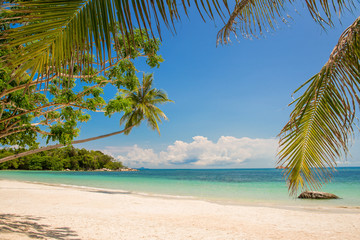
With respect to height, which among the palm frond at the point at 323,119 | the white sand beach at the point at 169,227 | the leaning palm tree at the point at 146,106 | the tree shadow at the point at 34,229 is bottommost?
the white sand beach at the point at 169,227

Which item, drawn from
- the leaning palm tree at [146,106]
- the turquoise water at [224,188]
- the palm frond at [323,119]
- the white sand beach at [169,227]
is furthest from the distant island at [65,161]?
the palm frond at [323,119]

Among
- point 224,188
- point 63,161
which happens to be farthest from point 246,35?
point 63,161

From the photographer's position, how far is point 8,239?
3.37m

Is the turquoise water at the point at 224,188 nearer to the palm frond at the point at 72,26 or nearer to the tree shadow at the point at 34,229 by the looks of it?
the palm frond at the point at 72,26

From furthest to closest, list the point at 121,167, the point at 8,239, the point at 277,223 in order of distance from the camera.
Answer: the point at 121,167, the point at 277,223, the point at 8,239

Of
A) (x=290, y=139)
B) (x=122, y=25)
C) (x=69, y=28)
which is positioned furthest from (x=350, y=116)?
(x=69, y=28)

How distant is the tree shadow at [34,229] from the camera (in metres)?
3.73

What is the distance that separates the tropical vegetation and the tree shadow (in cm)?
5255

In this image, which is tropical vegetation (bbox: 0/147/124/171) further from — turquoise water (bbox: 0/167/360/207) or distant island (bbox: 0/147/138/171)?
turquoise water (bbox: 0/167/360/207)

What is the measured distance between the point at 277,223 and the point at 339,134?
4506 mm

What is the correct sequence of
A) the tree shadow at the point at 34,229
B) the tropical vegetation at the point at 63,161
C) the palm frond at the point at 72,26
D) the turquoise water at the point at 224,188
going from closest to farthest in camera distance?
the palm frond at the point at 72,26 < the tree shadow at the point at 34,229 < the turquoise water at the point at 224,188 < the tropical vegetation at the point at 63,161

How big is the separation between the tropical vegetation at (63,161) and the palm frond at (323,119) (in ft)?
186

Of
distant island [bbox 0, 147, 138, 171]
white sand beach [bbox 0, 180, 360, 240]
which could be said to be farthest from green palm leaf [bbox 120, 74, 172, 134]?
distant island [bbox 0, 147, 138, 171]

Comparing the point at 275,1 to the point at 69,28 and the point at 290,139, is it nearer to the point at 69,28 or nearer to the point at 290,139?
the point at 290,139
